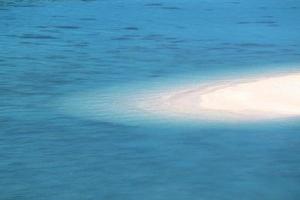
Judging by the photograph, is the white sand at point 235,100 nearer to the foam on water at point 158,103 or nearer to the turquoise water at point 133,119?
the foam on water at point 158,103

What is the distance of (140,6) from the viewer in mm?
17125

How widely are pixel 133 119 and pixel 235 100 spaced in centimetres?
119

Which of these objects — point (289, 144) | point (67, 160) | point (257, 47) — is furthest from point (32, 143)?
point (257, 47)

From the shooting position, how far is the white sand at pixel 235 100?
6.19 metres

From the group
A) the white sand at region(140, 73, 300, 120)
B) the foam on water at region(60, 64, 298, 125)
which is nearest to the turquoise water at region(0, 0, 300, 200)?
the foam on water at region(60, 64, 298, 125)

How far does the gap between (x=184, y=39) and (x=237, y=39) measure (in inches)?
29.1

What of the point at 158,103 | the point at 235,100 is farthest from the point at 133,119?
the point at 235,100

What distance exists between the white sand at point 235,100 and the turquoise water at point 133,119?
0.36 metres

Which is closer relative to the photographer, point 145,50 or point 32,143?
point 32,143

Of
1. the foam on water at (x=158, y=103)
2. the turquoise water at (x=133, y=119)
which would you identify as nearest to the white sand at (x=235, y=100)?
the foam on water at (x=158, y=103)

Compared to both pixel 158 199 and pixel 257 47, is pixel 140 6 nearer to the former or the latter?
pixel 257 47

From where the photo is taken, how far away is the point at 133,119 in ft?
19.6

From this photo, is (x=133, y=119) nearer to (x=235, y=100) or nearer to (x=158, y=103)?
(x=158, y=103)

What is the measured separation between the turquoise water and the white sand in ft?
A: 1.18
